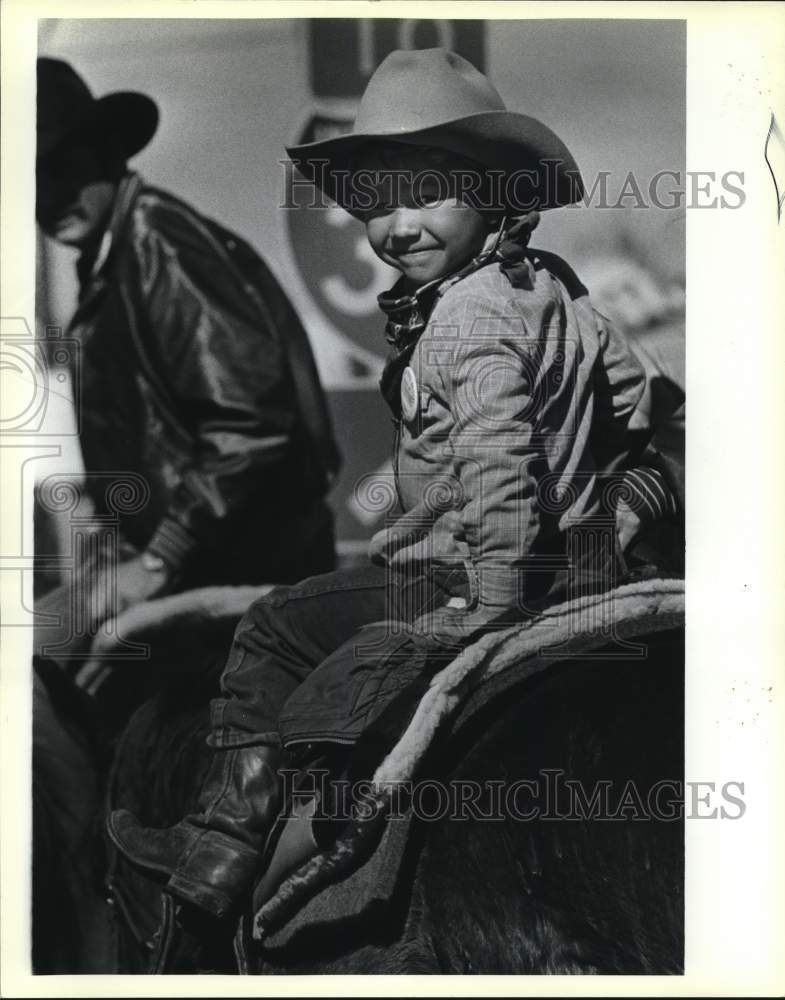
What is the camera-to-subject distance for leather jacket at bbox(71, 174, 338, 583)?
10.2ft

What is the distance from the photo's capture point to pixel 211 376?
312 centimetres

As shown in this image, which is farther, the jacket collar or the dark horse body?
the jacket collar

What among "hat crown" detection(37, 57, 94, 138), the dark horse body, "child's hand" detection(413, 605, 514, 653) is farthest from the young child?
"hat crown" detection(37, 57, 94, 138)

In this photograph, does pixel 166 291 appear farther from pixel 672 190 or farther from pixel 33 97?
pixel 672 190

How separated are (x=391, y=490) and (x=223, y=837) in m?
0.86

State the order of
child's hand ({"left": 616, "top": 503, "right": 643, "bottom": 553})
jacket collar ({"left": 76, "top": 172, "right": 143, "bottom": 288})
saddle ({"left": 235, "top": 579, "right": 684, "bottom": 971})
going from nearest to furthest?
saddle ({"left": 235, "top": 579, "right": 684, "bottom": 971}), child's hand ({"left": 616, "top": 503, "right": 643, "bottom": 553}), jacket collar ({"left": 76, "top": 172, "right": 143, "bottom": 288})

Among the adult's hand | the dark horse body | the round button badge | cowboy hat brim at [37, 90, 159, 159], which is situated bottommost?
the dark horse body

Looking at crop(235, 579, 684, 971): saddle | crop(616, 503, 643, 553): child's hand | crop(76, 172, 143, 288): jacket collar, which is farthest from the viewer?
crop(76, 172, 143, 288): jacket collar

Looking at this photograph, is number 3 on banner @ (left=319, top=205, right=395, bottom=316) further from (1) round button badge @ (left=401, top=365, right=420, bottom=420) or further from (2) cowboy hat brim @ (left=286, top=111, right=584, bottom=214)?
(1) round button badge @ (left=401, top=365, right=420, bottom=420)

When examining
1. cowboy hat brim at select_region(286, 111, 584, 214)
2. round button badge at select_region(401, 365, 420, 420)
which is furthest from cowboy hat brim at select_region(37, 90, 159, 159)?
round button badge at select_region(401, 365, 420, 420)

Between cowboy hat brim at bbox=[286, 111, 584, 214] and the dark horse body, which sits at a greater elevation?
cowboy hat brim at bbox=[286, 111, 584, 214]

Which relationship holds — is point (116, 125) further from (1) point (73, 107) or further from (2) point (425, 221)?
(2) point (425, 221)
